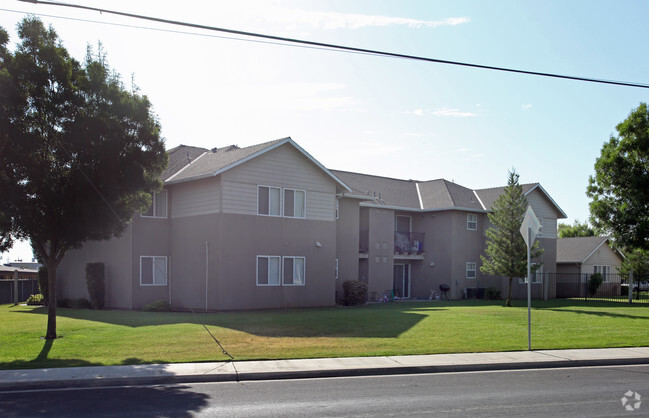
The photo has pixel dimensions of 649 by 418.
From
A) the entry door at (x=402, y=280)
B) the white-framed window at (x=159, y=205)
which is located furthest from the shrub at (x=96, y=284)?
the entry door at (x=402, y=280)

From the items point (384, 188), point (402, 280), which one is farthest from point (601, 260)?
point (384, 188)

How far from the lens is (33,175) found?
14523 mm

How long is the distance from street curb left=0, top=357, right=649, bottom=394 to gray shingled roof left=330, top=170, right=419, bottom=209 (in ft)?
70.2

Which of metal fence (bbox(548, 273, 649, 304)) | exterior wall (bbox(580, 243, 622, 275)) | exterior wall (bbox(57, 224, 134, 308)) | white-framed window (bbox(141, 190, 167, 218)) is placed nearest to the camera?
exterior wall (bbox(57, 224, 134, 308))

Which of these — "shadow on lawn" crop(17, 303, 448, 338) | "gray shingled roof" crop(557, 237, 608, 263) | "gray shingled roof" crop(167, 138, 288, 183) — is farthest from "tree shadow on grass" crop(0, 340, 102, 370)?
"gray shingled roof" crop(557, 237, 608, 263)

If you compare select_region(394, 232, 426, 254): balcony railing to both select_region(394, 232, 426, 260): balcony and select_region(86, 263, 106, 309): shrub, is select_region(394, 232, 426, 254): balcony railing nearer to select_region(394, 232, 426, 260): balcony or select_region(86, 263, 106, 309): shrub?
select_region(394, 232, 426, 260): balcony

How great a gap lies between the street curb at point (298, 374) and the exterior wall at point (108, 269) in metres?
15.3

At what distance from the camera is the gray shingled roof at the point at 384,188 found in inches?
1371

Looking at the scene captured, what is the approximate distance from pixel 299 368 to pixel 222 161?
1470 cm

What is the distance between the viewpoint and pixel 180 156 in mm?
29281

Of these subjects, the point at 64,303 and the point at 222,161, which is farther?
the point at 64,303

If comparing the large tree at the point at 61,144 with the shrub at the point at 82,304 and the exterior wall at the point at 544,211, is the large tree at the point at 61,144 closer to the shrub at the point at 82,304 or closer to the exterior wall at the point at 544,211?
the shrub at the point at 82,304

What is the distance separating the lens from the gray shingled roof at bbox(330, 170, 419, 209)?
114 feet

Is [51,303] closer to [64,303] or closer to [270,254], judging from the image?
[270,254]
